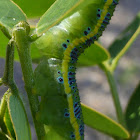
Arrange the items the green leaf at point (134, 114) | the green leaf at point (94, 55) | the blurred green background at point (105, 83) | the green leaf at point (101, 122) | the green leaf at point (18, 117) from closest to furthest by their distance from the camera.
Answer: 1. the green leaf at point (18, 117)
2. the green leaf at point (101, 122)
3. the green leaf at point (94, 55)
4. the green leaf at point (134, 114)
5. the blurred green background at point (105, 83)

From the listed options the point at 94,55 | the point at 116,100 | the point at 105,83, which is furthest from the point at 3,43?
the point at 105,83

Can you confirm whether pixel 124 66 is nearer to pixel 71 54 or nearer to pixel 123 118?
pixel 123 118

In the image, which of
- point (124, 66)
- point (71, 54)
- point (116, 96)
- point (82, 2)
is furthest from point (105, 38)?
point (82, 2)

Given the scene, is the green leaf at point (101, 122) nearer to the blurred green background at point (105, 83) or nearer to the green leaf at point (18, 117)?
the green leaf at point (18, 117)

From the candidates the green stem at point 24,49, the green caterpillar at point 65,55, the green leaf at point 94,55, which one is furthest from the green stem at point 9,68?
the green leaf at point 94,55

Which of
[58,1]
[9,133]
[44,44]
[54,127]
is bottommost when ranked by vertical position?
[54,127]

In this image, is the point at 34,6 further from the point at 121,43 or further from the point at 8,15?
the point at 121,43

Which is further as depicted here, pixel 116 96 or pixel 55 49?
pixel 116 96
